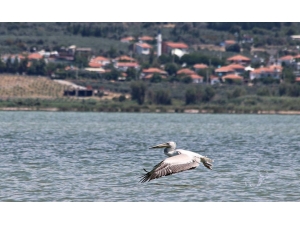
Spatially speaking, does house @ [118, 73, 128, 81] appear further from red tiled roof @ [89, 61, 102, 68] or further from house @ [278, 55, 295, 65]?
house @ [278, 55, 295, 65]

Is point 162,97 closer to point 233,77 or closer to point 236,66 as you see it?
point 233,77

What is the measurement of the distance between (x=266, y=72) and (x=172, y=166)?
8427 cm

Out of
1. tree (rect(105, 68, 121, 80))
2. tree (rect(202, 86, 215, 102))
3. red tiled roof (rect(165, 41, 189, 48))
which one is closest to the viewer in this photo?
tree (rect(202, 86, 215, 102))

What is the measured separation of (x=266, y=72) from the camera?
324 feet

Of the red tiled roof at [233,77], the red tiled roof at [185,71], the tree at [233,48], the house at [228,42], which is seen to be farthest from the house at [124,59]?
the house at [228,42]

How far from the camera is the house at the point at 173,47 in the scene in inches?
4302

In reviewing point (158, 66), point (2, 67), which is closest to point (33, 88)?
point (2, 67)

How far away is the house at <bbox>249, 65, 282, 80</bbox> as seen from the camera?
323ft

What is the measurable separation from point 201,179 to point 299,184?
74.0 inches

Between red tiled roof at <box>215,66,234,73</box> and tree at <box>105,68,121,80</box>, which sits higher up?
red tiled roof at <box>215,66,234,73</box>

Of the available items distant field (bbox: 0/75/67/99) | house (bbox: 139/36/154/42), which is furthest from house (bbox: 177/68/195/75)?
distant field (bbox: 0/75/67/99)

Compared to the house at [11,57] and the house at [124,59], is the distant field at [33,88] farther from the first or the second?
the house at [124,59]

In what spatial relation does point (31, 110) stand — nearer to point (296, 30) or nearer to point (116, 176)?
point (296, 30)

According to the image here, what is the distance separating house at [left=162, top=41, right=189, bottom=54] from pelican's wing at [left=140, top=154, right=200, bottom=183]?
9226 cm
